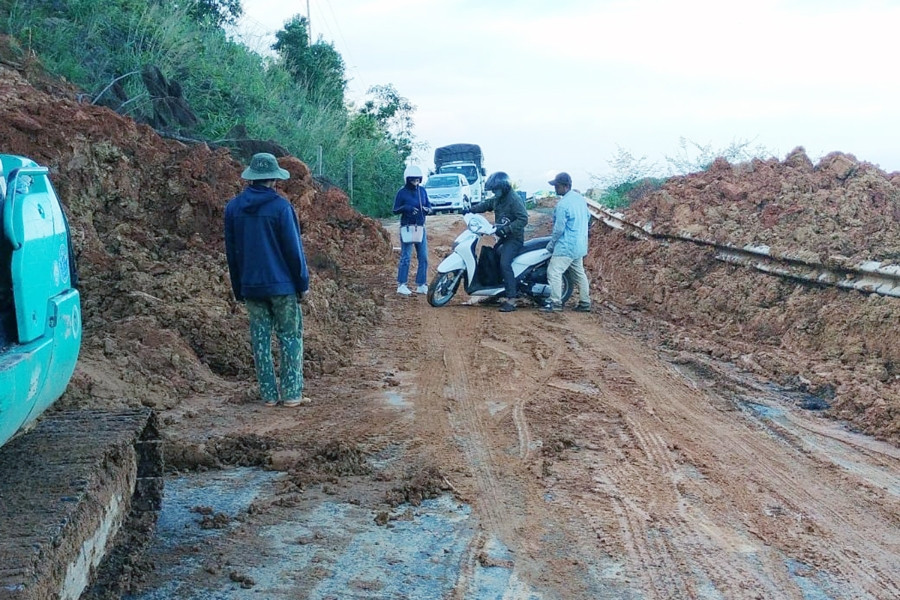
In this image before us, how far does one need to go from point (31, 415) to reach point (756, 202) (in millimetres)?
13382

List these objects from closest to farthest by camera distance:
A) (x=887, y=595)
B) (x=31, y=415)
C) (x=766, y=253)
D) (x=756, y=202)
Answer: (x=31, y=415) → (x=887, y=595) → (x=766, y=253) → (x=756, y=202)

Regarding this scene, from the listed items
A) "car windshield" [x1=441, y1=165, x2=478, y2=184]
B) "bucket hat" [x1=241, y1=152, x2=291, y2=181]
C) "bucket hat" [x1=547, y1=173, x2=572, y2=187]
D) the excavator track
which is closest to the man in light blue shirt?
"bucket hat" [x1=547, y1=173, x2=572, y2=187]

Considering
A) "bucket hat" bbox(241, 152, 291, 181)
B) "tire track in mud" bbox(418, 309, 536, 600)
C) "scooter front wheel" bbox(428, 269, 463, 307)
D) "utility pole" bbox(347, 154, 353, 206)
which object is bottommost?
"tire track in mud" bbox(418, 309, 536, 600)

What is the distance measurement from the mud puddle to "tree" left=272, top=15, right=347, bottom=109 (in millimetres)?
34655

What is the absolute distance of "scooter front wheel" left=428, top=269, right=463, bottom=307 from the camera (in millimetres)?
12969

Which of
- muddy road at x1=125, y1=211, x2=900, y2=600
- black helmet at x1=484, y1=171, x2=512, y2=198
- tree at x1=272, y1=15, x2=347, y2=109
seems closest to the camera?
muddy road at x1=125, y1=211, x2=900, y2=600

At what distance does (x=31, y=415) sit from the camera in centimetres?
375

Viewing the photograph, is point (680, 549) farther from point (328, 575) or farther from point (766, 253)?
point (766, 253)

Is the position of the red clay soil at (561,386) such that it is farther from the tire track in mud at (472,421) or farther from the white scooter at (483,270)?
the white scooter at (483,270)

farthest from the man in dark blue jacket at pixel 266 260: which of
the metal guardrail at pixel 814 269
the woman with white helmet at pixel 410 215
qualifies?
the woman with white helmet at pixel 410 215

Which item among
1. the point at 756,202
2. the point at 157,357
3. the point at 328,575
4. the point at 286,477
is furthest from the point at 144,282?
the point at 756,202

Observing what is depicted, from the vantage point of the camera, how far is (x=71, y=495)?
3723mm

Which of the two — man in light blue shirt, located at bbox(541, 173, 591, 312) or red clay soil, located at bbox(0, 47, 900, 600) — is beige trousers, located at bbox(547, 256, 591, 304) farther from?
red clay soil, located at bbox(0, 47, 900, 600)

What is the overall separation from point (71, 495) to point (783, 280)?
9.80 metres
